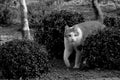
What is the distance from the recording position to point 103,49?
6828 millimetres

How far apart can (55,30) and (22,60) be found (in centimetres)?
190

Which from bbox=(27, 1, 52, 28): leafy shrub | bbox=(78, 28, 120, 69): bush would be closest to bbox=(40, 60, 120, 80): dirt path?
bbox=(78, 28, 120, 69): bush

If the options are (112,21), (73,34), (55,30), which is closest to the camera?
(73,34)

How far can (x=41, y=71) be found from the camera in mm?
6750

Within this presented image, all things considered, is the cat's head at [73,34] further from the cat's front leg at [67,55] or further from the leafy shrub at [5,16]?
the leafy shrub at [5,16]

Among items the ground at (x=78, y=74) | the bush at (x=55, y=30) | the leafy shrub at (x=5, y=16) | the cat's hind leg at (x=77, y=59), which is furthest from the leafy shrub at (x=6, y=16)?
the cat's hind leg at (x=77, y=59)

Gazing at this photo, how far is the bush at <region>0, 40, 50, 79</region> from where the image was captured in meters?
6.36

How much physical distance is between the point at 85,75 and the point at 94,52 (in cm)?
62

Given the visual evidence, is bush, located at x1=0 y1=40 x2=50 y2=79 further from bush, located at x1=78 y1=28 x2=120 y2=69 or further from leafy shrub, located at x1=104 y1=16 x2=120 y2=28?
leafy shrub, located at x1=104 y1=16 x2=120 y2=28

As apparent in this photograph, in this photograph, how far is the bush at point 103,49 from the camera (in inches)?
268

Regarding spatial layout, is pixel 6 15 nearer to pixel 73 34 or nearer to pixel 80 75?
pixel 73 34

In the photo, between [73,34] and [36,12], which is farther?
[36,12]

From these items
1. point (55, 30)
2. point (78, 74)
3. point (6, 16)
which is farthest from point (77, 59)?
point (6, 16)

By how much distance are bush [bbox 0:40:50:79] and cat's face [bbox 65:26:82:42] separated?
77 cm
